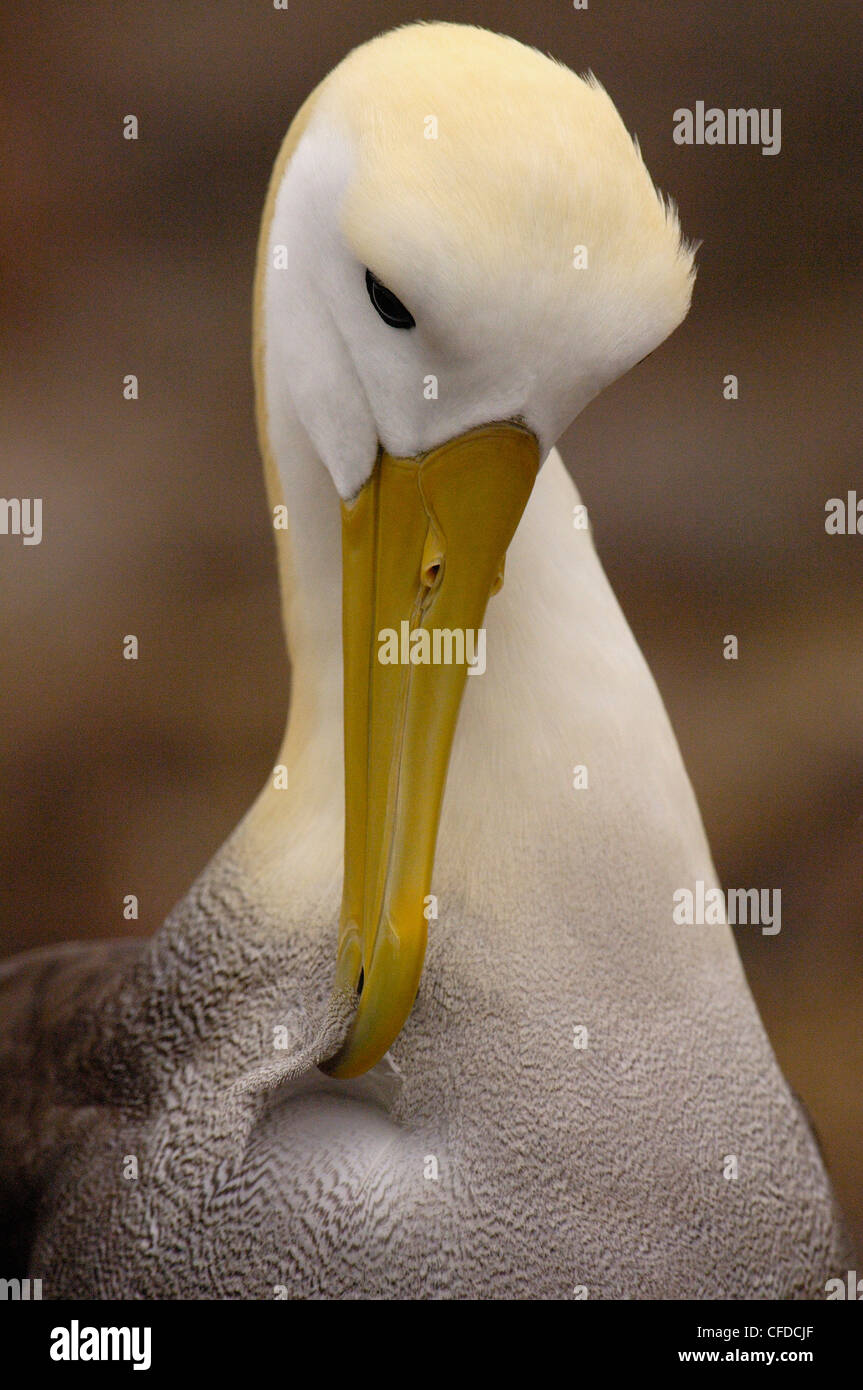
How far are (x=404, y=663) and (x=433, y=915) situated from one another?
0.72 ft

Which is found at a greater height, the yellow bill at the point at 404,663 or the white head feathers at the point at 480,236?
the white head feathers at the point at 480,236

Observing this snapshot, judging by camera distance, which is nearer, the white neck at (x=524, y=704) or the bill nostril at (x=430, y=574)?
the bill nostril at (x=430, y=574)

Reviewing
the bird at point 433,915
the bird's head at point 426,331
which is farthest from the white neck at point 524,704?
the bird's head at point 426,331

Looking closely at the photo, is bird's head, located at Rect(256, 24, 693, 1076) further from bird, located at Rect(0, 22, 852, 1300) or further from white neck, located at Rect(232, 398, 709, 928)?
white neck, located at Rect(232, 398, 709, 928)

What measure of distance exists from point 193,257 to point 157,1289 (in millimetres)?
964

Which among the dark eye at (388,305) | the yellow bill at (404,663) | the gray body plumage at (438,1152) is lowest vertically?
the gray body plumage at (438,1152)

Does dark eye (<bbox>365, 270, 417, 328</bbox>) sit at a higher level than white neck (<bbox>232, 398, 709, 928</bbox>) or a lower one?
higher

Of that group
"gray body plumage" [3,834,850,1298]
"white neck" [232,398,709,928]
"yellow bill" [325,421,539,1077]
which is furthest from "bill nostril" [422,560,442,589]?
"gray body plumage" [3,834,850,1298]

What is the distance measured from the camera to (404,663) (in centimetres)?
74

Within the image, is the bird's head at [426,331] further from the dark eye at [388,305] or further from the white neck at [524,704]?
the white neck at [524,704]

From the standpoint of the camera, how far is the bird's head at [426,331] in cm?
63

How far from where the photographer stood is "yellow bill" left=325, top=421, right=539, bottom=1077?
70cm

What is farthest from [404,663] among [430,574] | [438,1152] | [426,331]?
[438,1152]
